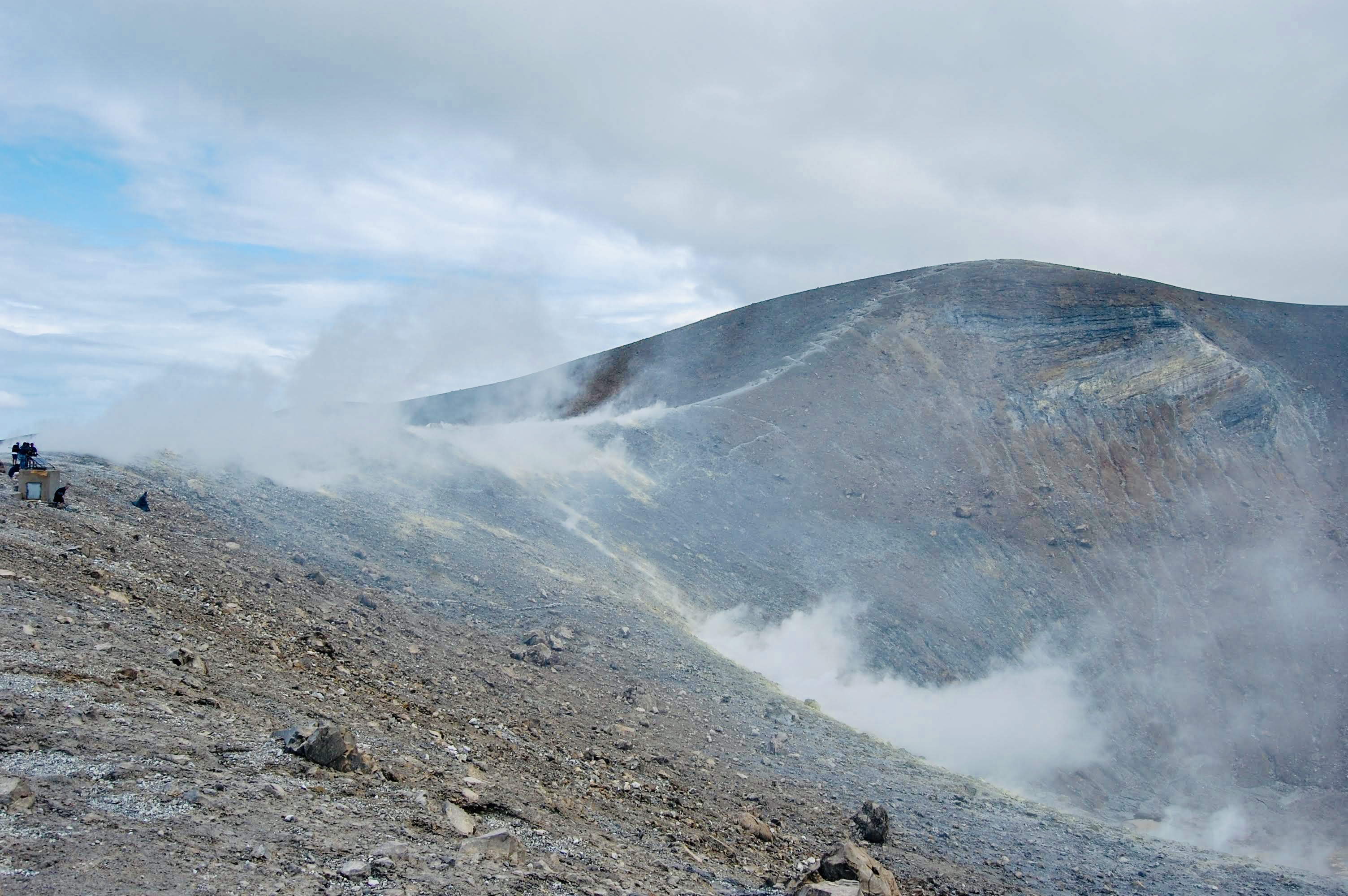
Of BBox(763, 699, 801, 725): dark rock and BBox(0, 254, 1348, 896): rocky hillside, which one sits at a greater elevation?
BBox(0, 254, 1348, 896): rocky hillside

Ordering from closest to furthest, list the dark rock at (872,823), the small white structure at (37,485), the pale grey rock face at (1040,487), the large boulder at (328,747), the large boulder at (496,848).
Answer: the large boulder at (496,848)
the large boulder at (328,747)
the dark rock at (872,823)
the small white structure at (37,485)
the pale grey rock face at (1040,487)

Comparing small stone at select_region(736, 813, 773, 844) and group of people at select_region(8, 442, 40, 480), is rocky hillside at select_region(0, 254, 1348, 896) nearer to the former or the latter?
small stone at select_region(736, 813, 773, 844)

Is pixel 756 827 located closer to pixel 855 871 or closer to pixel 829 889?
pixel 855 871

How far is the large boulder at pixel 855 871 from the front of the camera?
801 centimetres

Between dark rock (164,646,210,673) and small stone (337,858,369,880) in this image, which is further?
dark rock (164,646,210,673)

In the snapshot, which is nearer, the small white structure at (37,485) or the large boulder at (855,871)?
the large boulder at (855,871)

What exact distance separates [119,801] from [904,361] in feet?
114

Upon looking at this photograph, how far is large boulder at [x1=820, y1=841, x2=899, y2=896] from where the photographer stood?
8.01 metres

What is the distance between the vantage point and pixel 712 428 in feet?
104

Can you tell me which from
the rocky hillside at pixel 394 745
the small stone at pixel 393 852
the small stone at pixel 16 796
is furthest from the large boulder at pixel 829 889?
the small stone at pixel 16 796

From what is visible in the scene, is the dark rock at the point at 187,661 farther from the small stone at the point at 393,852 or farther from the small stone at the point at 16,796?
the small stone at the point at 393,852

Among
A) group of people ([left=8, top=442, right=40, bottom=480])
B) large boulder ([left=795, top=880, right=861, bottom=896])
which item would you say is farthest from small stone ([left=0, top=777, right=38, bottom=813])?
group of people ([left=8, top=442, right=40, bottom=480])

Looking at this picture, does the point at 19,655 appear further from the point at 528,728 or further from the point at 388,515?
the point at 388,515

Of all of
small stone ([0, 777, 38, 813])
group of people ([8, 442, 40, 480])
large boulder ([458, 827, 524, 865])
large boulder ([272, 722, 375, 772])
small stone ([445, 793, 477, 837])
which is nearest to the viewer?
small stone ([0, 777, 38, 813])
